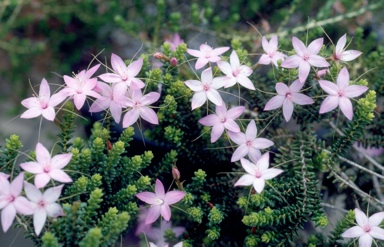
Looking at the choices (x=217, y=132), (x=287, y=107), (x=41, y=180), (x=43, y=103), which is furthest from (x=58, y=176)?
(x=287, y=107)

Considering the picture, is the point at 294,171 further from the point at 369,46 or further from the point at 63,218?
the point at 369,46

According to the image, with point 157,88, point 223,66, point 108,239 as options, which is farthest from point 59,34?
point 108,239

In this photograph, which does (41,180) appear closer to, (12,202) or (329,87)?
(12,202)

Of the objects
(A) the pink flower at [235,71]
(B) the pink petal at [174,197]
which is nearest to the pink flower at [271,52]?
(A) the pink flower at [235,71]

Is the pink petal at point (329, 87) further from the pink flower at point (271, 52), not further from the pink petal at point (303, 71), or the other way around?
the pink flower at point (271, 52)

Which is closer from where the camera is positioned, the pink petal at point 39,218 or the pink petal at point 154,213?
the pink petal at point 39,218

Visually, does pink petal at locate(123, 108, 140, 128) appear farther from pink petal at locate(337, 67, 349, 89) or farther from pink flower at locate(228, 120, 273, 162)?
pink petal at locate(337, 67, 349, 89)

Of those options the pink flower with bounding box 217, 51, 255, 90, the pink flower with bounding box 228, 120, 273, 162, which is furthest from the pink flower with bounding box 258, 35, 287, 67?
the pink flower with bounding box 228, 120, 273, 162
